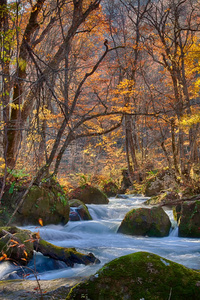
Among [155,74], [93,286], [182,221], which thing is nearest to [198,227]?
[182,221]

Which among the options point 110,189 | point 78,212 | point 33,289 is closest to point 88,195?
point 78,212

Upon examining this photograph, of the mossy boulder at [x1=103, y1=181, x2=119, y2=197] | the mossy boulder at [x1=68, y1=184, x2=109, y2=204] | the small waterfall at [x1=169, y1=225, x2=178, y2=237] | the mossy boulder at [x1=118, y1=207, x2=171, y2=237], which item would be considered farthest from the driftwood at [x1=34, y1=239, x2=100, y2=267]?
the mossy boulder at [x1=103, y1=181, x2=119, y2=197]

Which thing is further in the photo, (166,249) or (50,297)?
(166,249)

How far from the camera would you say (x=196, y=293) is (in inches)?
83.2

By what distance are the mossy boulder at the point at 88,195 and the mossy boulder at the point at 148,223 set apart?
4.62 meters

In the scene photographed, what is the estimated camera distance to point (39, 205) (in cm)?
703

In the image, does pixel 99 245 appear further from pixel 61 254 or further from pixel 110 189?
pixel 110 189

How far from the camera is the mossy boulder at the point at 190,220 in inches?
276

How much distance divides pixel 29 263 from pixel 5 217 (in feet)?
8.34

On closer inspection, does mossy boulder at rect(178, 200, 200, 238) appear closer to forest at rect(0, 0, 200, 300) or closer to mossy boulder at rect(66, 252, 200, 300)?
Answer: forest at rect(0, 0, 200, 300)

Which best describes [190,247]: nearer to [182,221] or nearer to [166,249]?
[166,249]

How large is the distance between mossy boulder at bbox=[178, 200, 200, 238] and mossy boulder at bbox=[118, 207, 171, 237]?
0.44m

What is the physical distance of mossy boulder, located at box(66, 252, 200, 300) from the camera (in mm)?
2102

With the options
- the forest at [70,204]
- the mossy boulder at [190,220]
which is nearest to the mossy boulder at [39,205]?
the forest at [70,204]
